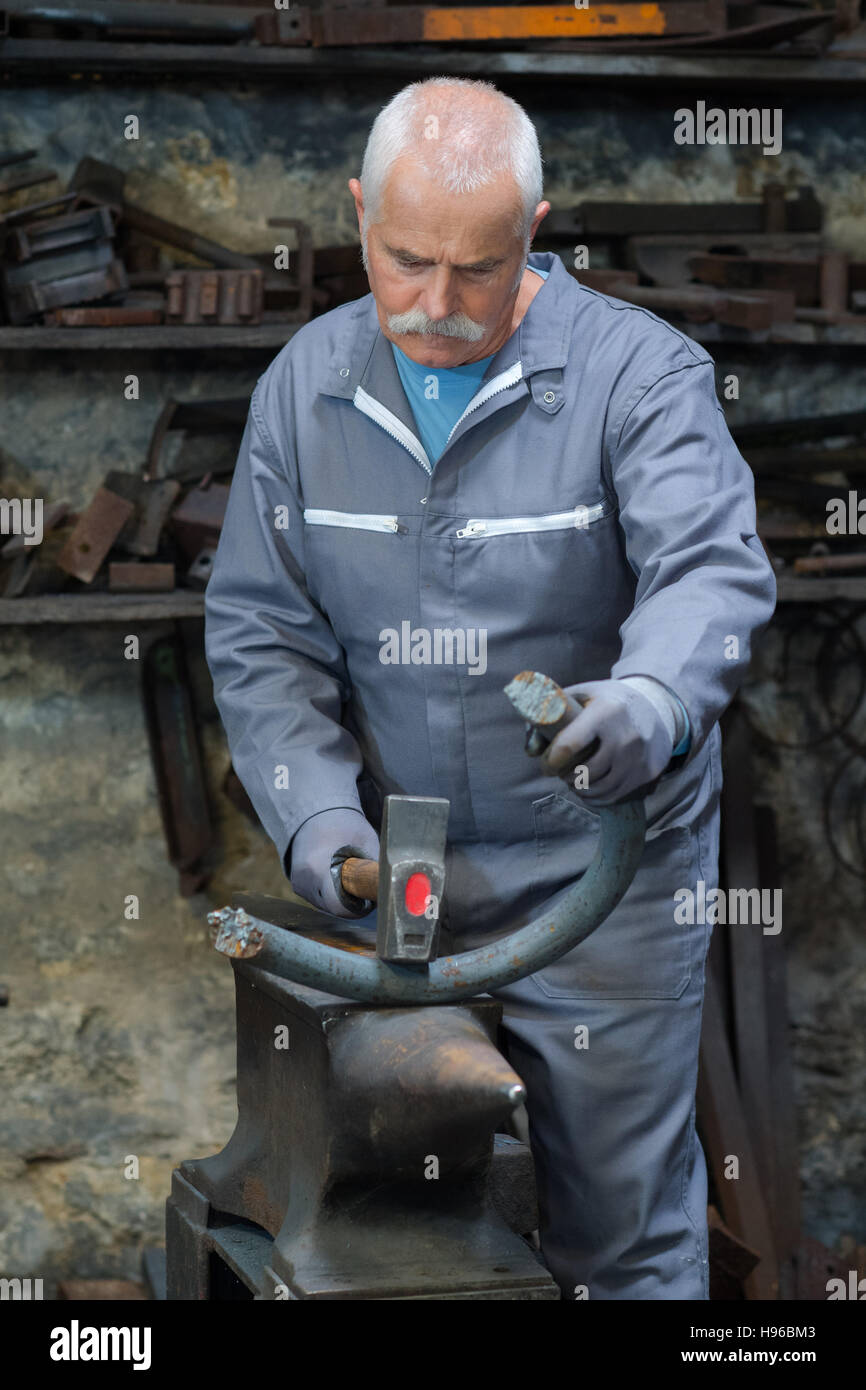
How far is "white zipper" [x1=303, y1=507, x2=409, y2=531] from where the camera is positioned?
2.01 metres

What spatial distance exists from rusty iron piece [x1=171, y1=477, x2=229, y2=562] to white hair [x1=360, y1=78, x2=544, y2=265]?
1.65 meters

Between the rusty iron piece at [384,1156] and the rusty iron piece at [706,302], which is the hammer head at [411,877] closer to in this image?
the rusty iron piece at [384,1156]

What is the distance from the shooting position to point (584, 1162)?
76.2 inches

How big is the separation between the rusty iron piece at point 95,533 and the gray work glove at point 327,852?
1.68m

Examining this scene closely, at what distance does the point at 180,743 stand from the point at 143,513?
1.68 ft

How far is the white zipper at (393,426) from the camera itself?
200cm

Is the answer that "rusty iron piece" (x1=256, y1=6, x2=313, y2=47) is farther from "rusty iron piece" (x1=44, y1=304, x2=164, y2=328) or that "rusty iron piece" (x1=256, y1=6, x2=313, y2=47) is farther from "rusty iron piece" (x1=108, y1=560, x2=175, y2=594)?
"rusty iron piece" (x1=108, y1=560, x2=175, y2=594)

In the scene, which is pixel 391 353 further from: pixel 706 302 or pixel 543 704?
pixel 706 302

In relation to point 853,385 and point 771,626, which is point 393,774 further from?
point 853,385

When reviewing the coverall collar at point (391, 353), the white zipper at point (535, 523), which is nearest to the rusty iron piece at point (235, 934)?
the white zipper at point (535, 523)

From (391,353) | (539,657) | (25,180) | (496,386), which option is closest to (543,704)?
(539,657)

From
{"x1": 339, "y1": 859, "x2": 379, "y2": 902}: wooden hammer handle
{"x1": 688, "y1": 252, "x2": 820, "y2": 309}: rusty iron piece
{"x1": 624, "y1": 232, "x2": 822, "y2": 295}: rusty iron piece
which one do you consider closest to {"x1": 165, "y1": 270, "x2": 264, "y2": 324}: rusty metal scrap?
{"x1": 624, "y1": 232, "x2": 822, "y2": 295}: rusty iron piece

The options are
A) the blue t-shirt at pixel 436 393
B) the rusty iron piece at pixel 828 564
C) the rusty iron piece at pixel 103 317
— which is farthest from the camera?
the rusty iron piece at pixel 828 564
